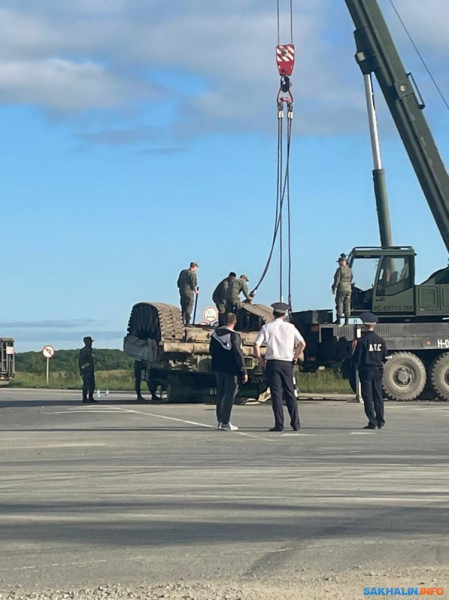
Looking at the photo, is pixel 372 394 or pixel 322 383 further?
pixel 322 383

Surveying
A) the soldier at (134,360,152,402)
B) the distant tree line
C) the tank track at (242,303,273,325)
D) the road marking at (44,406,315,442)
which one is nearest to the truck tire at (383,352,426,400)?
the tank track at (242,303,273,325)

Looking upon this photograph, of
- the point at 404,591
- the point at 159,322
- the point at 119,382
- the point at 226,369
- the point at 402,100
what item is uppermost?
the point at 402,100

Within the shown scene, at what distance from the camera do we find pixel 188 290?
29.0m

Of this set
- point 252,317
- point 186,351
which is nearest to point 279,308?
point 186,351

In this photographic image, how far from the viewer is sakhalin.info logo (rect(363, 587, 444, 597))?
20.1 feet

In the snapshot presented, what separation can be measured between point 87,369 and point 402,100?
32.8ft

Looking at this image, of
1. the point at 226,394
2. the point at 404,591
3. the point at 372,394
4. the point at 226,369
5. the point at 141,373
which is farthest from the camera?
the point at 141,373

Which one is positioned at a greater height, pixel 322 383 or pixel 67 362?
pixel 67 362

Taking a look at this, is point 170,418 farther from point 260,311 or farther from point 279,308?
point 260,311

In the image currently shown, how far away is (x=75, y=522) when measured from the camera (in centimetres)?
848

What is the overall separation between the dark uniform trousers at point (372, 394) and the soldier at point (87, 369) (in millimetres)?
11670

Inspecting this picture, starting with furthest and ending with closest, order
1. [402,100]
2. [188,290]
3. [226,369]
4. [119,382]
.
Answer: [119,382], [402,100], [188,290], [226,369]

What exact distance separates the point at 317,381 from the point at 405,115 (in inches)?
418

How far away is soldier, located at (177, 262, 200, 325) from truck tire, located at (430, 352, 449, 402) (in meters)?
5.82
